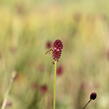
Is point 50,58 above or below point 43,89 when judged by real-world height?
above

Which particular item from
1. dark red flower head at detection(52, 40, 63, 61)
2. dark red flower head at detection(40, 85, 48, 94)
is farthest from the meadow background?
dark red flower head at detection(52, 40, 63, 61)

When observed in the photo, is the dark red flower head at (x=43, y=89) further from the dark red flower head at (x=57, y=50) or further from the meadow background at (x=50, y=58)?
the dark red flower head at (x=57, y=50)

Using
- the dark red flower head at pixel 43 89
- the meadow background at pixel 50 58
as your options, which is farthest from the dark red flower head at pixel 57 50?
the dark red flower head at pixel 43 89

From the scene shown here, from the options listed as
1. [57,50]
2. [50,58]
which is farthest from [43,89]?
[57,50]

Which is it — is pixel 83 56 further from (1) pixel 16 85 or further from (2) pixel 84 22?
(2) pixel 84 22

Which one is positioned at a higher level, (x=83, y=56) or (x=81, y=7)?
(x=81, y=7)

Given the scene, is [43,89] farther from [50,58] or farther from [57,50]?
[57,50]

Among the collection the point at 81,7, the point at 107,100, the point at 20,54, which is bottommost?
the point at 107,100

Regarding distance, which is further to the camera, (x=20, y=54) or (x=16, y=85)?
(x=20, y=54)

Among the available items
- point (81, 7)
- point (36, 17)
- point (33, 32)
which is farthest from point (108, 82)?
point (81, 7)
